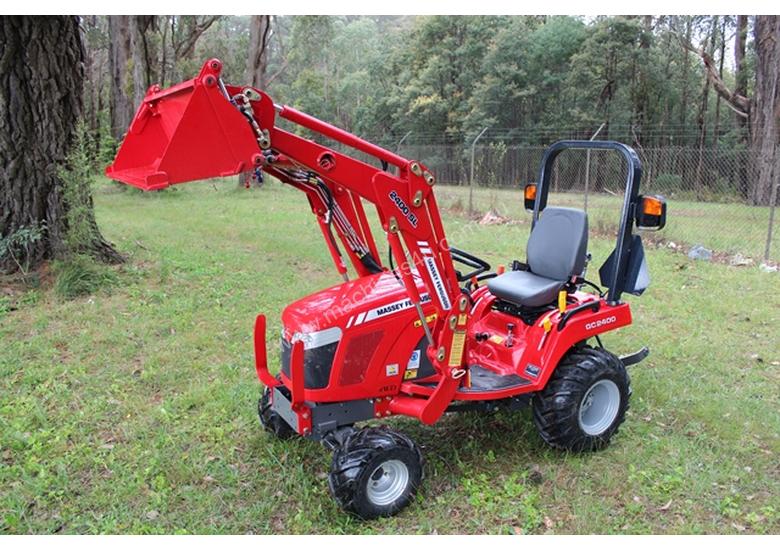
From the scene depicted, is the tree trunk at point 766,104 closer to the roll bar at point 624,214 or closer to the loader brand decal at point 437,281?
the roll bar at point 624,214

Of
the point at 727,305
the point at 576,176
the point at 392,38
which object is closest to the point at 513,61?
the point at 576,176

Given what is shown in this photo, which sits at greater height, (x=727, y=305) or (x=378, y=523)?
(x=727, y=305)

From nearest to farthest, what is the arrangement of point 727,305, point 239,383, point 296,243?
point 239,383 → point 727,305 → point 296,243

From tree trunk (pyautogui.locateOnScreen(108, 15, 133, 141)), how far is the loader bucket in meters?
17.3

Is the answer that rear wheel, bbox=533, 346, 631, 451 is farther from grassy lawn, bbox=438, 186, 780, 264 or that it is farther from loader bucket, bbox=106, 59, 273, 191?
grassy lawn, bbox=438, 186, 780, 264

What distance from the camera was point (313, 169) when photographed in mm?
2973

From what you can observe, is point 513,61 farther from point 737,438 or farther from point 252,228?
point 737,438

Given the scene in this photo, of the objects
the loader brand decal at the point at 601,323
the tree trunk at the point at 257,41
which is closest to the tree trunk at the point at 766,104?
the tree trunk at the point at 257,41

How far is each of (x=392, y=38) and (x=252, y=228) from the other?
34069 millimetres

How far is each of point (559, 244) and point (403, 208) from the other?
1425mm

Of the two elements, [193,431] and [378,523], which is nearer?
[378,523]

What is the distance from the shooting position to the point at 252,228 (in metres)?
11.2

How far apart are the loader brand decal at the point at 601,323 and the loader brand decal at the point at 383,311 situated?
3.68 feet

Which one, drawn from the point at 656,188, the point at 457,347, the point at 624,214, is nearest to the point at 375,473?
the point at 457,347
